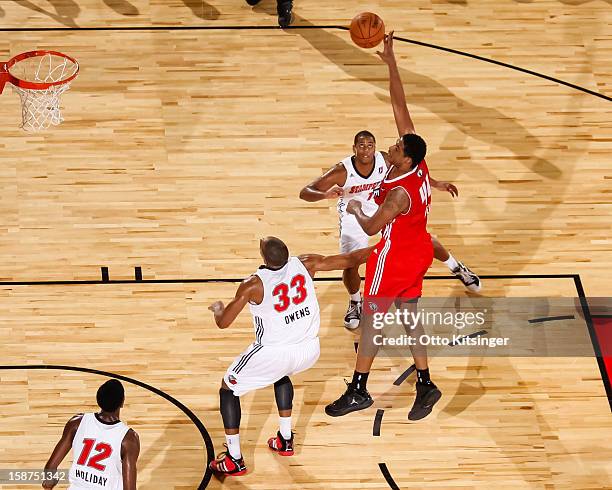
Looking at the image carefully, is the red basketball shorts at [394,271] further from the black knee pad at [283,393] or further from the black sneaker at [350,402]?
the black knee pad at [283,393]

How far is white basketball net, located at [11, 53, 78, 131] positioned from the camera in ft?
35.8

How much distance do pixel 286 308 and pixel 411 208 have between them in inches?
46.9

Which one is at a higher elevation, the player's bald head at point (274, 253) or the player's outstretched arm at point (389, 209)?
the player's outstretched arm at point (389, 209)

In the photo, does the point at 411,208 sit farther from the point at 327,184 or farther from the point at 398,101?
the point at 398,101

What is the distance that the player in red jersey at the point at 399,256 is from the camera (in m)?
8.00

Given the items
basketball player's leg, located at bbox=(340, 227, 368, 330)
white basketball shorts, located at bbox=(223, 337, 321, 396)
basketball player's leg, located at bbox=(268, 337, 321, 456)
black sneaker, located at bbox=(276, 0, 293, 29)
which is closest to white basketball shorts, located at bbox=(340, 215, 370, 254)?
basketball player's leg, located at bbox=(340, 227, 368, 330)

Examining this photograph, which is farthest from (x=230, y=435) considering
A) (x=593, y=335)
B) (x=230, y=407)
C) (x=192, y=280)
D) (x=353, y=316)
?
(x=593, y=335)

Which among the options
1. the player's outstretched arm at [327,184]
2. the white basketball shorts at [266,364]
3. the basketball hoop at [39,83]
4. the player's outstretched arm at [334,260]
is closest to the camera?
the white basketball shorts at [266,364]

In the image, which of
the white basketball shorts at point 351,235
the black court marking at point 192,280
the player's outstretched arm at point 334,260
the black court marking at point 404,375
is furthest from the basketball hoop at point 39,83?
the black court marking at point 404,375

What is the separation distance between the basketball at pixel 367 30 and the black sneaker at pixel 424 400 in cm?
367

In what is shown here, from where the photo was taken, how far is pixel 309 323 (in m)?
7.68

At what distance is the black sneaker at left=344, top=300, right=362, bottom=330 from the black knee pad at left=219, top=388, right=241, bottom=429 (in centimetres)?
167

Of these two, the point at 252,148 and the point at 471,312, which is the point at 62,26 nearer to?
the point at 252,148

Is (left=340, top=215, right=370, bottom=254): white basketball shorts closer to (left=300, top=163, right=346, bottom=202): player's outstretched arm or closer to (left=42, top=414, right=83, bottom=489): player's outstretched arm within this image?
(left=300, top=163, right=346, bottom=202): player's outstretched arm
